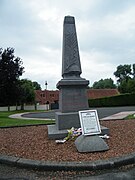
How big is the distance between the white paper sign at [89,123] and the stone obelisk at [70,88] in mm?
1338

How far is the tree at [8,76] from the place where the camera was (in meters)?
19.9

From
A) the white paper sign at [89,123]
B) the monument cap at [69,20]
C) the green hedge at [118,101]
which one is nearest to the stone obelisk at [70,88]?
the monument cap at [69,20]

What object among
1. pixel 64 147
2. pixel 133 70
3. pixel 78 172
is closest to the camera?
pixel 78 172

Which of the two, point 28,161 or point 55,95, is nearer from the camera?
point 28,161

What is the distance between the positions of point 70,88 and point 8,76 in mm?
14377

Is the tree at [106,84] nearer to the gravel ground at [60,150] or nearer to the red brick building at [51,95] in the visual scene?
the red brick building at [51,95]

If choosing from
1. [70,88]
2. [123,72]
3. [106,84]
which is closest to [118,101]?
[70,88]

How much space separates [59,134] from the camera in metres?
6.07

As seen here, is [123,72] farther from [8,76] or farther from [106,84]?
[8,76]

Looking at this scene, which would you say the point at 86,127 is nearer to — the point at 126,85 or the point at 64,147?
the point at 64,147

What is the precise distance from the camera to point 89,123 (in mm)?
4953

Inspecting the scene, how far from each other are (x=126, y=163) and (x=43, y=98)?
190 feet

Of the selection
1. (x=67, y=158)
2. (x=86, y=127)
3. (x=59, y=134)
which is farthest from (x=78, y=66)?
(x=67, y=158)

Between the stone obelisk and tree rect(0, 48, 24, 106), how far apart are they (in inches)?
523
